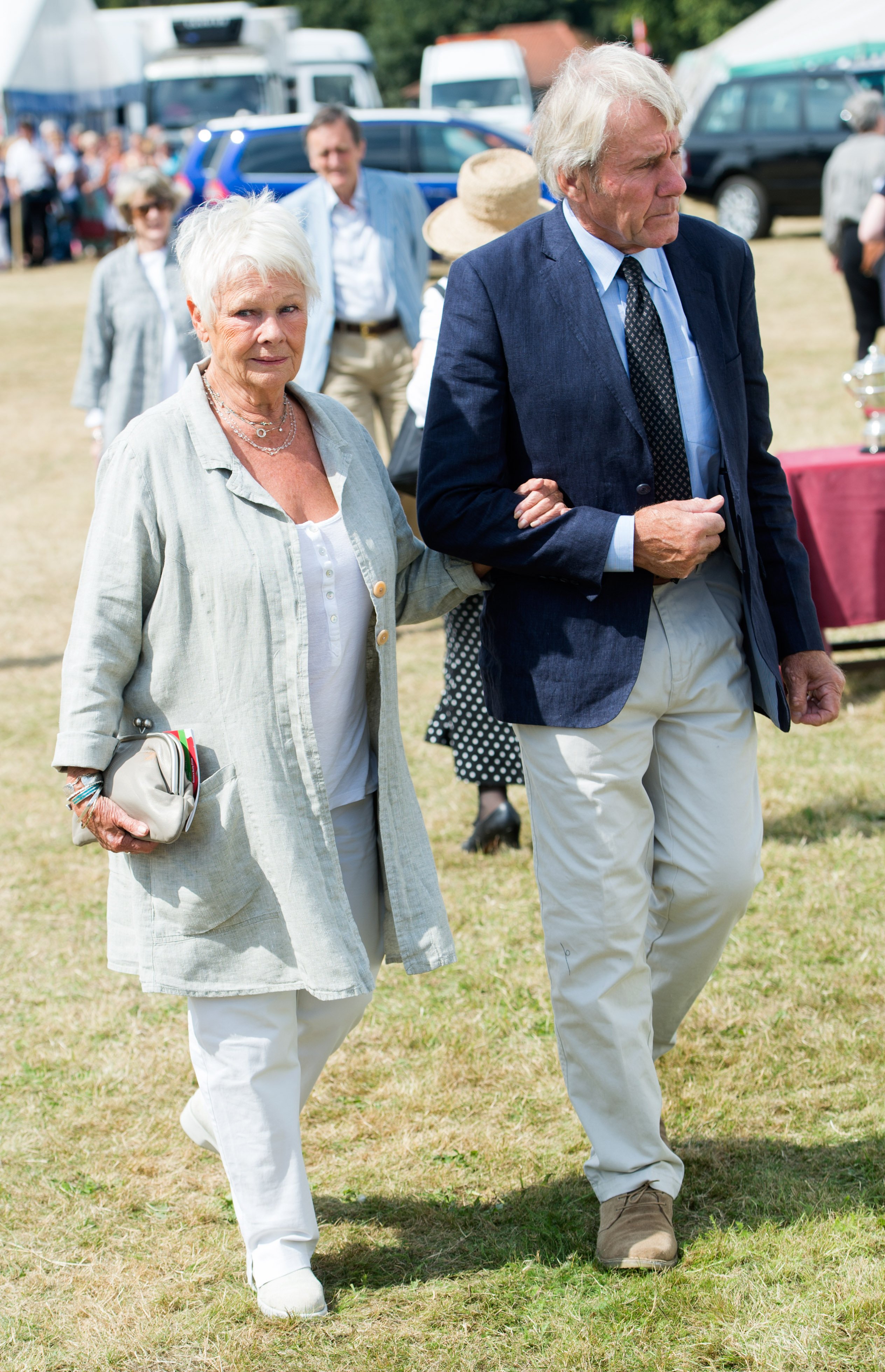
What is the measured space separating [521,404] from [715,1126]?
1679 mm

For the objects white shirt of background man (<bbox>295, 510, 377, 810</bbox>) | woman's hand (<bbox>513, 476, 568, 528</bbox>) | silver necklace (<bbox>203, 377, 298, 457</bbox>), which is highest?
silver necklace (<bbox>203, 377, 298, 457</bbox>)

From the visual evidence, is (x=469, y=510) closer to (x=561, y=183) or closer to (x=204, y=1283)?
(x=561, y=183)

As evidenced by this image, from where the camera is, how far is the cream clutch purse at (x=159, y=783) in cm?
247

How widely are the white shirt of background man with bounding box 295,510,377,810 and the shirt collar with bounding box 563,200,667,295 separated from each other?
63 centimetres

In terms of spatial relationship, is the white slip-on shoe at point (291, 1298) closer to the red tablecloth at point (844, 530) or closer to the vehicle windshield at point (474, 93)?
the red tablecloth at point (844, 530)

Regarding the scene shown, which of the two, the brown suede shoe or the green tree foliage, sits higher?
the green tree foliage

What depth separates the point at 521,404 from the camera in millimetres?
2643

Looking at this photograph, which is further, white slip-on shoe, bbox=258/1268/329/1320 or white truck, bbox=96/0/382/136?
white truck, bbox=96/0/382/136

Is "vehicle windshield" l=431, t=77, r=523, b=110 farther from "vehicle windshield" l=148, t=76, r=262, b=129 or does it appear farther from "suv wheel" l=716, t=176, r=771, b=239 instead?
"suv wheel" l=716, t=176, r=771, b=239

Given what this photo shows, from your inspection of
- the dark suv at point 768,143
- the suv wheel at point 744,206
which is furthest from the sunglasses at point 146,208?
the suv wheel at point 744,206

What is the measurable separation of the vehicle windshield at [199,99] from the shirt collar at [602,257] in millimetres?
25304

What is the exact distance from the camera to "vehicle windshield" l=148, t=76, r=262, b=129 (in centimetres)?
2612

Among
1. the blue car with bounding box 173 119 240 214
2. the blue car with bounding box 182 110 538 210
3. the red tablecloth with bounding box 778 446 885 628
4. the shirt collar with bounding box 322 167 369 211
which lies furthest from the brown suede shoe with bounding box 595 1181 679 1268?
the blue car with bounding box 173 119 240 214

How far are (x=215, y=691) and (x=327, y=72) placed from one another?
28.9 metres
